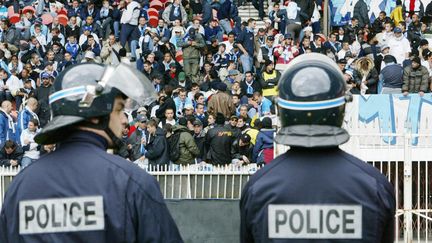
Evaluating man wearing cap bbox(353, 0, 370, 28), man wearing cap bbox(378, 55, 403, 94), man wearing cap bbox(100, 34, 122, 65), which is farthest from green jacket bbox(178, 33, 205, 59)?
man wearing cap bbox(378, 55, 403, 94)

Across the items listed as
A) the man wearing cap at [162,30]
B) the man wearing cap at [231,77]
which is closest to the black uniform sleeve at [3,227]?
the man wearing cap at [231,77]

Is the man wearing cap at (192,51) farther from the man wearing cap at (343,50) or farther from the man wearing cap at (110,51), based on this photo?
the man wearing cap at (343,50)

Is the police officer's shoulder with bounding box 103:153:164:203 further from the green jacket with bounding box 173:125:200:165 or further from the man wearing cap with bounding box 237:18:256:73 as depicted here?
the man wearing cap with bounding box 237:18:256:73

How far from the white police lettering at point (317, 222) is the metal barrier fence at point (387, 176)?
769 cm

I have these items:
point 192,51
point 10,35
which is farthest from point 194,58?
point 10,35

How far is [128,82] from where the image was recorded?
17.8 ft

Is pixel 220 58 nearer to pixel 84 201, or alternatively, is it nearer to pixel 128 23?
pixel 128 23

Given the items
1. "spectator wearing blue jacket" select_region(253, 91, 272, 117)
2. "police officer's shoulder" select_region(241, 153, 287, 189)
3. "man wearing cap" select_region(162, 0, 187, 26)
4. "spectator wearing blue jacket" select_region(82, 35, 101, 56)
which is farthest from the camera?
"man wearing cap" select_region(162, 0, 187, 26)

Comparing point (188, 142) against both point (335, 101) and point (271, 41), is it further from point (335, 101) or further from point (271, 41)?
point (335, 101)

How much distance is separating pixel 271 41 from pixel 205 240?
548 inches

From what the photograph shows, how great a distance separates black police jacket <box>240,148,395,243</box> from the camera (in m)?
5.16

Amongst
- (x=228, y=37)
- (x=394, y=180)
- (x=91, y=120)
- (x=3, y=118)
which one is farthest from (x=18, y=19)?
(x=91, y=120)

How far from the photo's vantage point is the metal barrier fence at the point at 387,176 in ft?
43.8

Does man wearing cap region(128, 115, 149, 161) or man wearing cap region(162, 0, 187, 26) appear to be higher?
man wearing cap region(162, 0, 187, 26)
